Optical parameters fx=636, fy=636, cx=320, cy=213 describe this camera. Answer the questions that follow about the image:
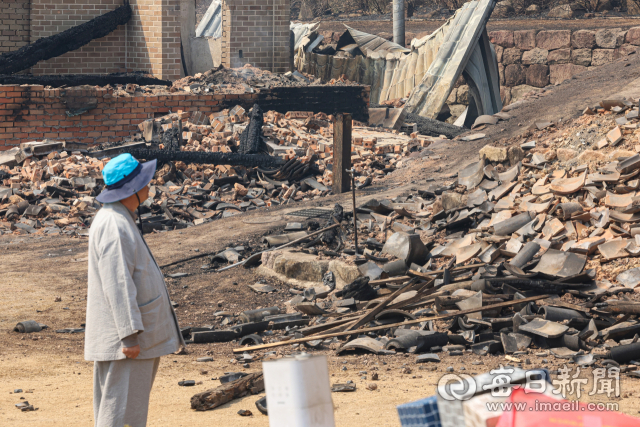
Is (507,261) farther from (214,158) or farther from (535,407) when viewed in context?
(214,158)

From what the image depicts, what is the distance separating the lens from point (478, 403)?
180 cm

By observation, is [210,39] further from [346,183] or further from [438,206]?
[438,206]

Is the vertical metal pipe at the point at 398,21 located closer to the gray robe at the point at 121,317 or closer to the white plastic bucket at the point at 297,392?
the gray robe at the point at 121,317

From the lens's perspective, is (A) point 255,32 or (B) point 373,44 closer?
(A) point 255,32

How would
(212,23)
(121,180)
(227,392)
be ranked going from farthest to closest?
(212,23)
(227,392)
(121,180)

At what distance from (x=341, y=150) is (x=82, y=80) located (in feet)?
26.2

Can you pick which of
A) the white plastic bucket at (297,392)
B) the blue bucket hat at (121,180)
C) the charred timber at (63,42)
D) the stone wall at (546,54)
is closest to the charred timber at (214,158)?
the charred timber at (63,42)

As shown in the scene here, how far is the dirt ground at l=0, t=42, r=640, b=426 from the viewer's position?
3.87 m

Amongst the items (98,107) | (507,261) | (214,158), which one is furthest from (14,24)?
(507,261)

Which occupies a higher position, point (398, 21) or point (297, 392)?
point (398, 21)

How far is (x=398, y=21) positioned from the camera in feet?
65.0

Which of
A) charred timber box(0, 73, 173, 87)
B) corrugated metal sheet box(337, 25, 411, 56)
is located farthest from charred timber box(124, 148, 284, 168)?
corrugated metal sheet box(337, 25, 411, 56)

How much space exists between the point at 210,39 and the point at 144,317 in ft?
49.3

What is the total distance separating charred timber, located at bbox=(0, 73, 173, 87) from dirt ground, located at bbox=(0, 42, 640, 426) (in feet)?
19.9
